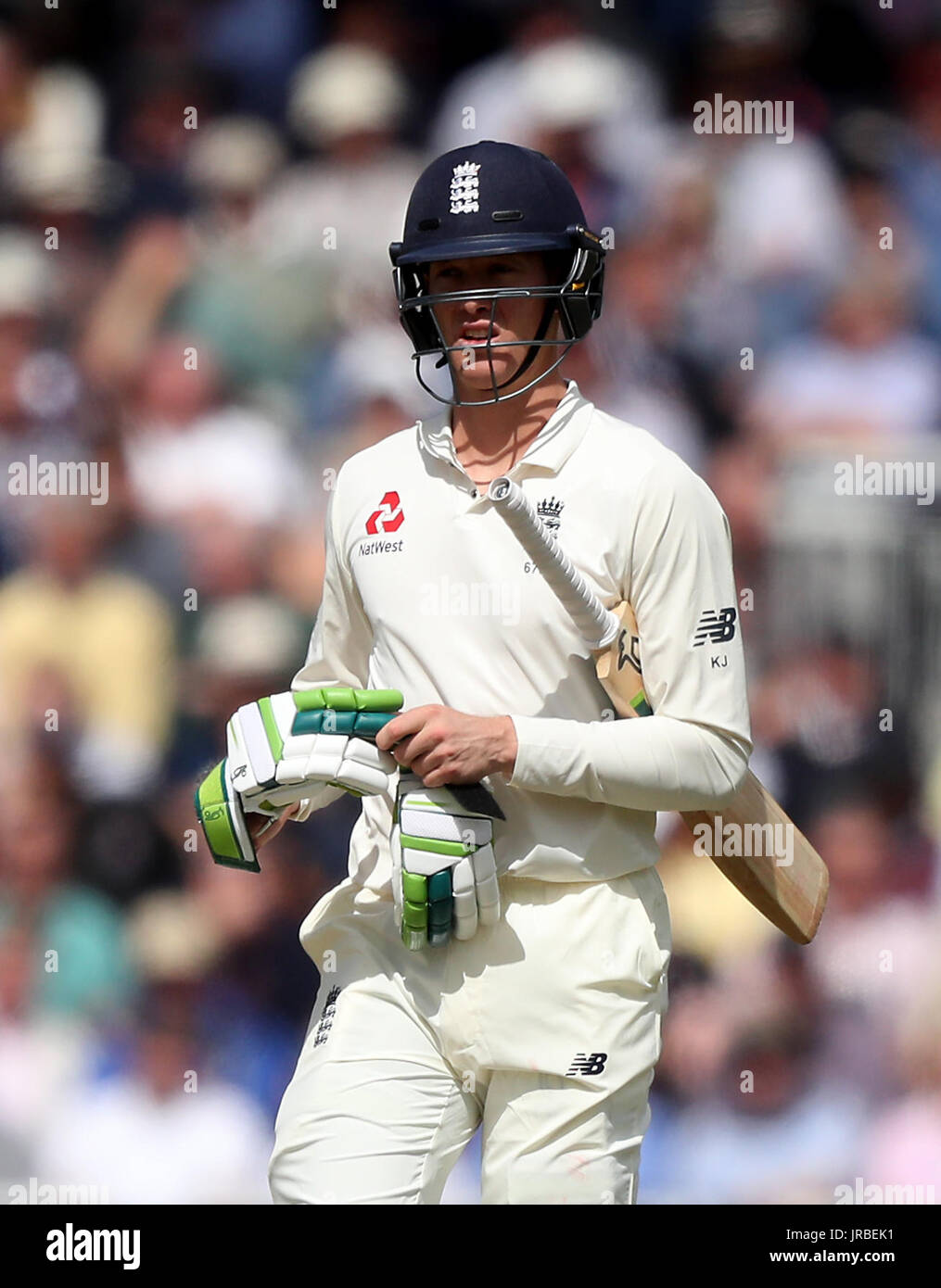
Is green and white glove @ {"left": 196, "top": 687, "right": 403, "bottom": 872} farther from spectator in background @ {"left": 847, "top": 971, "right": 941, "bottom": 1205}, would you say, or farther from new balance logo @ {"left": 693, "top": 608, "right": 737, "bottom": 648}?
spectator in background @ {"left": 847, "top": 971, "right": 941, "bottom": 1205}

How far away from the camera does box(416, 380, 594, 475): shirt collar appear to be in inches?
82.4

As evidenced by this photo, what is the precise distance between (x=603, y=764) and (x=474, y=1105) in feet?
1.48

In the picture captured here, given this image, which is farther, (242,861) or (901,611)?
(901,611)

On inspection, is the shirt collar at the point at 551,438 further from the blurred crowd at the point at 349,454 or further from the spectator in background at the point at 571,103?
the spectator in background at the point at 571,103

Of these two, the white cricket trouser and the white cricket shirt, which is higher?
the white cricket shirt

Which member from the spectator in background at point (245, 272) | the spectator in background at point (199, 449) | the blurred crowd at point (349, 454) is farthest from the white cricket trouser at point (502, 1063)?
the spectator in background at point (245, 272)

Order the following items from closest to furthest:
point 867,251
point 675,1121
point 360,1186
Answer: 1. point 360,1186
2. point 675,1121
3. point 867,251

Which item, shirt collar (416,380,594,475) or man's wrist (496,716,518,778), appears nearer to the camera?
man's wrist (496,716,518,778)

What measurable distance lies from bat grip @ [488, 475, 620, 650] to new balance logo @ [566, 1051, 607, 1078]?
0.46 meters

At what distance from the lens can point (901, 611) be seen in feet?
11.0

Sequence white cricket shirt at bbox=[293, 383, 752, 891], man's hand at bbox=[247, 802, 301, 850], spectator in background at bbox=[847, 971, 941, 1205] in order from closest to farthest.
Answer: white cricket shirt at bbox=[293, 383, 752, 891] < man's hand at bbox=[247, 802, 301, 850] < spectator in background at bbox=[847, 971, 941, 1205]

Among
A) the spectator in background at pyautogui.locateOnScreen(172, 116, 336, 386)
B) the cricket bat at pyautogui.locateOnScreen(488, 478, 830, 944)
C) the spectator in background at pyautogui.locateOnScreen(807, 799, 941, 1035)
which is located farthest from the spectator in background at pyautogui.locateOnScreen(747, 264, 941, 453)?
the cricket bat at pyautogui.locateOnScreen(488, 478, 830, 944)

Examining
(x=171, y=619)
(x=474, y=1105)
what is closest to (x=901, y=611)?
(x=171, y=619)

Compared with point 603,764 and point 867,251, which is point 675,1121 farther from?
point 867,251
